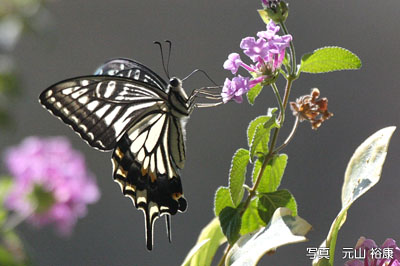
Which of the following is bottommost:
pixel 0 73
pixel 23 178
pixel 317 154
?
pixel 317 154

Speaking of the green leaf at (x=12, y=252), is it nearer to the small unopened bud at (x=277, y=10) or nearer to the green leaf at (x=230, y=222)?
the green leaf at (x=230, y=222)

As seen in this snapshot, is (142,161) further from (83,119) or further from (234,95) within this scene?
(234,95)

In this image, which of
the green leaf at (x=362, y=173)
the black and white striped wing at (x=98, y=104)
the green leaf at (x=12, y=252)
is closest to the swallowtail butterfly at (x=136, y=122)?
the black and white striped wing at (x=98, y=104)

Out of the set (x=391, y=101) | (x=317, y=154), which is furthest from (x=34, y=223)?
(x=391, y=101)

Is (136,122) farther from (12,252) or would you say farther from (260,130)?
(12,252)

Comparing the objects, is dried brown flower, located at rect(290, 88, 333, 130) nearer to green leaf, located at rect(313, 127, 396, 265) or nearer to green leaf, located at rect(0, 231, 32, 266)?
green leaf, located at rect(313, 127, 396, 265)

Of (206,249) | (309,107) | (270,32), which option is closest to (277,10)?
(270,32)
